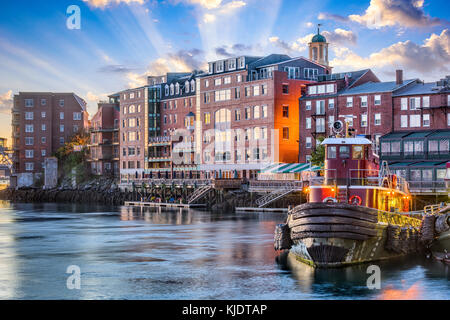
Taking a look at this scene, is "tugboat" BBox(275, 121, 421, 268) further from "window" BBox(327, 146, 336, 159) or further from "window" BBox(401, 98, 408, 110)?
"window" BBox(401, 98, 408, 110)

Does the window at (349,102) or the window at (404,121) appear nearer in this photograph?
the window at (404,121)

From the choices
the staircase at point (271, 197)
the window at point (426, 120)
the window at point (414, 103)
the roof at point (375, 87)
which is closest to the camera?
the staircase at point (271, 197)

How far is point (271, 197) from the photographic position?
87.4 metres

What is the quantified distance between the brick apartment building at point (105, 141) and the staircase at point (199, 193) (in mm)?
43820

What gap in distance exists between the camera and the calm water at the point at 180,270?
31.7 metres

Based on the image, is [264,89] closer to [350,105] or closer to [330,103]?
[330,103]

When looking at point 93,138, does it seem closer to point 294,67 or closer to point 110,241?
point 294,67

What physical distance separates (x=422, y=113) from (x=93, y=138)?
76922mm

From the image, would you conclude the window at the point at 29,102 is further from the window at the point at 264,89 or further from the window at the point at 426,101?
the window at the point at 426,101

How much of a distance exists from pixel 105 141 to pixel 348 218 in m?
113

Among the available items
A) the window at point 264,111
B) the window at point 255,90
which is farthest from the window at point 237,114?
the window at point 264,111

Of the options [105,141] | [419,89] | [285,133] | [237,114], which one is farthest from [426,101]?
[105,141]

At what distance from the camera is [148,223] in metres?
70.9

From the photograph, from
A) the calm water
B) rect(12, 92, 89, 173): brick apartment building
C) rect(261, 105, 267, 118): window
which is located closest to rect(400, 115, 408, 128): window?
rect(261, 105, 267, 118): window
